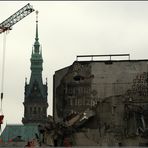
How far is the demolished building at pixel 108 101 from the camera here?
173 ft

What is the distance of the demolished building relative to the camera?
52.8 metres

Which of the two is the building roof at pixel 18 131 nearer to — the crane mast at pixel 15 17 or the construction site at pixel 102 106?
the crane mast at pixel 15 17

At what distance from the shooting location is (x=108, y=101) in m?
54.1

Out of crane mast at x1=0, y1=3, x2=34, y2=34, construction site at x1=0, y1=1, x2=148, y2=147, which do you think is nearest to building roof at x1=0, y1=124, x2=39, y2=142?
crane mast at x1=0, y1=3, x2=34, y2=34

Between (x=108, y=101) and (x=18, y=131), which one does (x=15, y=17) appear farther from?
(x=18, y=131)

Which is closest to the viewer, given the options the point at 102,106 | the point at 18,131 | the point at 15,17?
the point at 102,106

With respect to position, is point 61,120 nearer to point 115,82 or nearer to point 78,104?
point 78,104

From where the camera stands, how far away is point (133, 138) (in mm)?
52094

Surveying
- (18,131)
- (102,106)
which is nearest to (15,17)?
(102,106)

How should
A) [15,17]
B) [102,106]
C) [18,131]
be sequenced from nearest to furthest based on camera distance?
[102,106] → [15,17] → [18,131]

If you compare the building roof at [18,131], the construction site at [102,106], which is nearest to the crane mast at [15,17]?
the construction site at [102,106]

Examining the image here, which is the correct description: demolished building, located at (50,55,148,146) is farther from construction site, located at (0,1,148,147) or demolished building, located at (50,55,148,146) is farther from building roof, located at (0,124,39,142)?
building roof, located at (0,124,39,142)

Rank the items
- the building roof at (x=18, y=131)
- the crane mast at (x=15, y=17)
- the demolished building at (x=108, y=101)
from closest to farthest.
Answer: the demolished building at (x=108, y=101) → the crane mast at (x=15, y=17) → the building roof at (x=18, y=131)

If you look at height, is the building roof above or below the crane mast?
below
